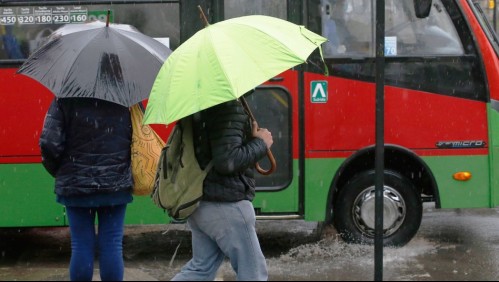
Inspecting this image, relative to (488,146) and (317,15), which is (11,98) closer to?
(317,15)

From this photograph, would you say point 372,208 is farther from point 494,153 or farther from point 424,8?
point 424,8

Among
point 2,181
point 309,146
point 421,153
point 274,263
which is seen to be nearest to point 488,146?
point 421,153

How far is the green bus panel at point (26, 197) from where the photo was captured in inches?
297

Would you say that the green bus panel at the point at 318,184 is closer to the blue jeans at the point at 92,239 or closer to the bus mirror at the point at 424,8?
the bus mirror at the point at 424,8

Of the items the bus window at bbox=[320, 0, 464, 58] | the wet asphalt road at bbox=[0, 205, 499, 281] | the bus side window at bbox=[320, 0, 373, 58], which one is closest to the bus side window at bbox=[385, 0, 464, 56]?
the bus window at bbox=[320, 0, 464, 58]

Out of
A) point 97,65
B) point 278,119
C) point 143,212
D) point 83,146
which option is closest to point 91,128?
point 83,146

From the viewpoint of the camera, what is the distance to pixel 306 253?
25.9ft

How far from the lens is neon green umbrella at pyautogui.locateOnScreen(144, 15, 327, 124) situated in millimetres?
4410

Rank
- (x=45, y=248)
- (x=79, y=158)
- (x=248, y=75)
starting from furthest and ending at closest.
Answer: (x=45, y=248) → (x=79, y=158) → (x=248, y=75)

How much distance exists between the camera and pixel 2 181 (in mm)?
7547

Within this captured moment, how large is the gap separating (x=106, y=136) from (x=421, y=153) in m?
3.56

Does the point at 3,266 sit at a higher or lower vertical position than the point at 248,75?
lower

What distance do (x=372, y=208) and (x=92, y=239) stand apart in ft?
10.9

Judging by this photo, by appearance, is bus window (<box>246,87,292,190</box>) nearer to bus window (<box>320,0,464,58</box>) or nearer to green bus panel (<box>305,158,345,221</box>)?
green bus panel (<box>305,158,345,221</box>)
